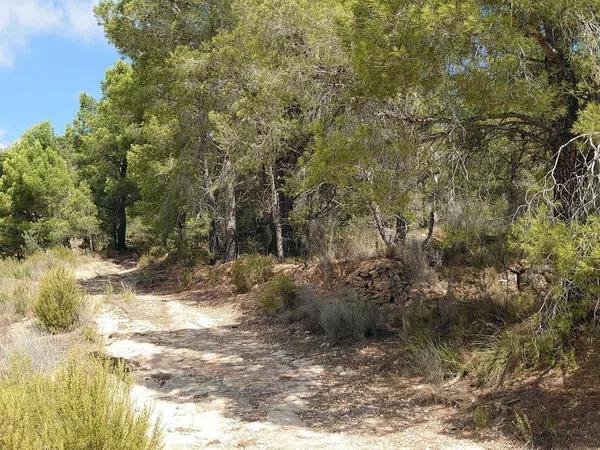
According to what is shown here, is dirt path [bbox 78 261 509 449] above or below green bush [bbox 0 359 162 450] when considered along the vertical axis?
below

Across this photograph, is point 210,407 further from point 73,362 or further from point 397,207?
point 397,207

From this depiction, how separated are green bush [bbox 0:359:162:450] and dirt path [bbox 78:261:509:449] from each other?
4.53ft

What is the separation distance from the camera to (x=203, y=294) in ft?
51.2

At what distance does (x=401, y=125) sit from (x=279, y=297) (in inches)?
221

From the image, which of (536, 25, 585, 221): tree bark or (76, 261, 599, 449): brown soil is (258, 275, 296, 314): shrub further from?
(536, 25, 585, 221): tree bark

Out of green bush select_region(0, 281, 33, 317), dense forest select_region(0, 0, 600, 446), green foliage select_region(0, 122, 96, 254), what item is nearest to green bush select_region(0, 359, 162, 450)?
dense forest select_region(0, 0, 600, 446)

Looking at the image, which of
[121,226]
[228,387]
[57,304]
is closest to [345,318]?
[228,387]

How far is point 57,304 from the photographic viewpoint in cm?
922

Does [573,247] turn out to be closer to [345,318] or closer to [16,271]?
[345,318]

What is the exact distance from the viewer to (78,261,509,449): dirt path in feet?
16.7

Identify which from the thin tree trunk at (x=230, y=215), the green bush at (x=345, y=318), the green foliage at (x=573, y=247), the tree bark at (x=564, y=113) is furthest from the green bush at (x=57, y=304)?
the tree bark at (x=564, y=113)

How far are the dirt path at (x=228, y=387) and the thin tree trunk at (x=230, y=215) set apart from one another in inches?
185

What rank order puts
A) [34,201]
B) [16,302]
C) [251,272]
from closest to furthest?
[16,302], [251,272], [34,201]

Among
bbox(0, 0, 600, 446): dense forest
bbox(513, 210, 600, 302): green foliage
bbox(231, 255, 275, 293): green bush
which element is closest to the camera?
bbox(513, 210, 600, 302): green foliage
